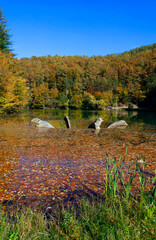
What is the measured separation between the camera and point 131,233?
2.83m

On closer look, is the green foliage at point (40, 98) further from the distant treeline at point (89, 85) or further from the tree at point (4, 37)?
the tree at point (4, 37)

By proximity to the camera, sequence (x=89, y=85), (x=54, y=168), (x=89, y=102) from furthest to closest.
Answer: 1. (x=89, y=85)
2. (x=89, y=102)
3. (x=54, y=168)

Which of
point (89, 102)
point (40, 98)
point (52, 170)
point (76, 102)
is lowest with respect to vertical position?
point (52, 170)

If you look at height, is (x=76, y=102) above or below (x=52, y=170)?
above

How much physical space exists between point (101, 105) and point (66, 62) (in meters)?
60.0

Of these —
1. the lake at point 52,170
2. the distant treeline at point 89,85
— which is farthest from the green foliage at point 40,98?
the lake at point 52,170

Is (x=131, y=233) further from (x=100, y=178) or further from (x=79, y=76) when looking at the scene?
(x=79, y=76)

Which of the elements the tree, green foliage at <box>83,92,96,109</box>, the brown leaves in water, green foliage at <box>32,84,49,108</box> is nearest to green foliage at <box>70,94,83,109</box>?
green foliage at <box>83,92,96,109</box>

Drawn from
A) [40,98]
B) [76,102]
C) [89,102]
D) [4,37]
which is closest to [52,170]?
[4,37]

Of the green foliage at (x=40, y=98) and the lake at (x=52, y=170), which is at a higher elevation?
the green foliage at (x=40, y=98)

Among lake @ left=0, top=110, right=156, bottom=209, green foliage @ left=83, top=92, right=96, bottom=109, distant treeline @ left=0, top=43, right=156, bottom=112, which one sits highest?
distant treeline @ left=0, top=43, right=156, bottom=112

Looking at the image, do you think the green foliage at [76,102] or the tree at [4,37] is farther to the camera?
the green foliage at [76,102]

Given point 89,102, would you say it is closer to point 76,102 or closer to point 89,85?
point 76,102

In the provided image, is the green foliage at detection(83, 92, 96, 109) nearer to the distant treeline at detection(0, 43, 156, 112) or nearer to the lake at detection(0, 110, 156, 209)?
the distant treeline at detection(0, 43, 156, 112)
